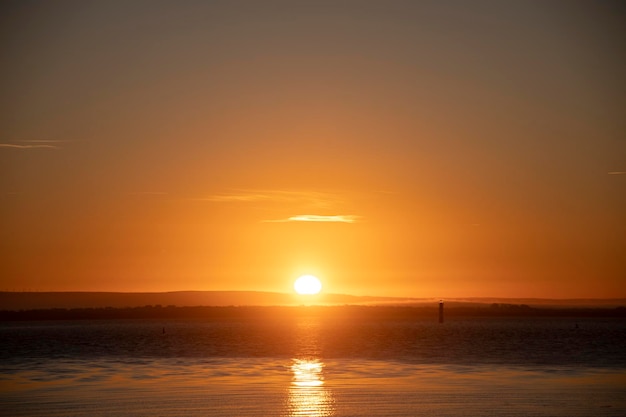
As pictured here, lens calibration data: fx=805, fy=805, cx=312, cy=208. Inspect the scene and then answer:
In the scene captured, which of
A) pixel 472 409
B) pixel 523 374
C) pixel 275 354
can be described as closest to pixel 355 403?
pixel 472 409

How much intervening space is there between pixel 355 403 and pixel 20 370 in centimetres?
2398

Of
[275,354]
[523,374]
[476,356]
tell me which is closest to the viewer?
[523,374]

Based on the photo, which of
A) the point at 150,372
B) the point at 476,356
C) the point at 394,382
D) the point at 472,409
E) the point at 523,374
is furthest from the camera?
the point at 476,356

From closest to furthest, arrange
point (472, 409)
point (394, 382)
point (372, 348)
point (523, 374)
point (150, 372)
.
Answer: point (472, 409), point (394, 382), point (523, 374), point (150, 372), point (372, 348)

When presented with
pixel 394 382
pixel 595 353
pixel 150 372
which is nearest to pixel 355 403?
pixel 394 382

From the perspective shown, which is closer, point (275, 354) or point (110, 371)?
point (110, 371)

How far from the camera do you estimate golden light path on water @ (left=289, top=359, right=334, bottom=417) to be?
1105 inches

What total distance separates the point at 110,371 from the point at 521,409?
2456 cm

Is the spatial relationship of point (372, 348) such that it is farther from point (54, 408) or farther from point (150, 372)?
point (54, 408)

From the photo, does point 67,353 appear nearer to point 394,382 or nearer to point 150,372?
point 150,372

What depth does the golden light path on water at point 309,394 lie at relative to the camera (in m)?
28.1

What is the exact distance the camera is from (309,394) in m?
32.6

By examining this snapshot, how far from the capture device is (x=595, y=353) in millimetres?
57156

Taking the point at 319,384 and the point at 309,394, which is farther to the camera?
the point at 319,384
